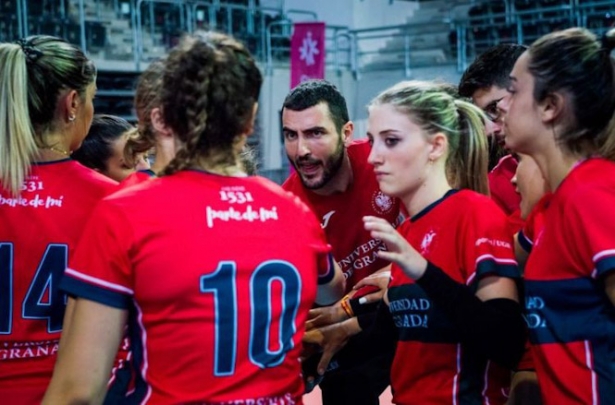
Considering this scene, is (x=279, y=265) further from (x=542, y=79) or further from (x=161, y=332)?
(x=542, y=79)

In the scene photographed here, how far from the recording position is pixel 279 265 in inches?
61.4

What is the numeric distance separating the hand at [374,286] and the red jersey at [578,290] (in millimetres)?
712

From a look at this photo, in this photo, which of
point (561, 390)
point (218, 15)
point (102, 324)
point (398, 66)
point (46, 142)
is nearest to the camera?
point (102, 324)

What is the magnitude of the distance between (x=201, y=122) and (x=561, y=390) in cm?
91

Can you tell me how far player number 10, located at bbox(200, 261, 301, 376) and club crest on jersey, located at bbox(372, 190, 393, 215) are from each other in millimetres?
1396

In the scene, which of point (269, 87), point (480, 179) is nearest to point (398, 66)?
point (269, 87)

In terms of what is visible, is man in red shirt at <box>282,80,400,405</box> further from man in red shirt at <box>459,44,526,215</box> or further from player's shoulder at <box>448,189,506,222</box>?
player's shoulder at <box>448,189,506,222</box>

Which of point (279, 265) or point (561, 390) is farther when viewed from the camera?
point (561, 390)

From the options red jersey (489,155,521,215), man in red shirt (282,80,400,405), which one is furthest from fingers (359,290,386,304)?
red jersey (489,155,521,215)

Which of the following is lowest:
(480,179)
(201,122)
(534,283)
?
(534,283)

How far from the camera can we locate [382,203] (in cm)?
298

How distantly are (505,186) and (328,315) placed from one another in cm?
73

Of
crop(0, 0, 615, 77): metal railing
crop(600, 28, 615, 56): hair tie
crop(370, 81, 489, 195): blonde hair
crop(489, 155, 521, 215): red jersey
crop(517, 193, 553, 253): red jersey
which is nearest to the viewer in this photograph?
crop(600, 28, 615, 56): hair tie

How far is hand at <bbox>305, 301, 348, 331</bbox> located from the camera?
8.14 feet
